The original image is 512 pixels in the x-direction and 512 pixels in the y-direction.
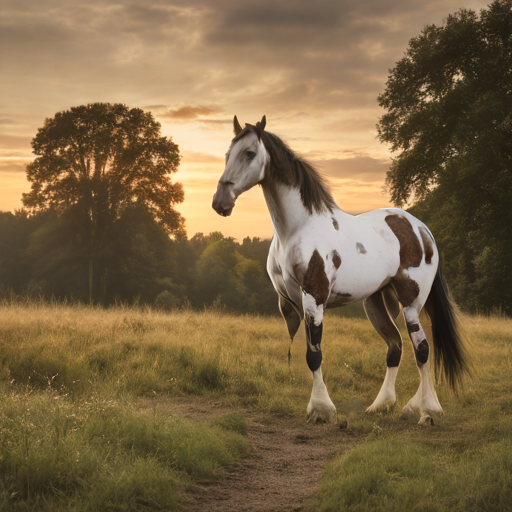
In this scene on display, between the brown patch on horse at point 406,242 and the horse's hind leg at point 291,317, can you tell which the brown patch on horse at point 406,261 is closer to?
the brown patch on horse at point 406,242

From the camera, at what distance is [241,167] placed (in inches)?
210

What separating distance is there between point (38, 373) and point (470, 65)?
2001 cm

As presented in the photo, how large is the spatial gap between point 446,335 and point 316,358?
6.78 feet

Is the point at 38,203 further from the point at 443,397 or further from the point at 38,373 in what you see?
the point at 443,397

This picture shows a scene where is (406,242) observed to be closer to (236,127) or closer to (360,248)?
(360,248)

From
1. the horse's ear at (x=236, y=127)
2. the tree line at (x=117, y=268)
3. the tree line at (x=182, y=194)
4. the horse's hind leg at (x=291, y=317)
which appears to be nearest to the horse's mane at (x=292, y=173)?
the horse's ear at (x=236, y=127)

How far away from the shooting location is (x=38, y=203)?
3078 cm

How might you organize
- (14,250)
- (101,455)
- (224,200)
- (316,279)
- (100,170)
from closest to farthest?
(101,455), (224,200), (316,279), (100,170), (14,250)

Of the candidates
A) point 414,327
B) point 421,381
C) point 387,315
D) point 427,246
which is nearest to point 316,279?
point 414,327

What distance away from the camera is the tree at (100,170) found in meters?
29.6

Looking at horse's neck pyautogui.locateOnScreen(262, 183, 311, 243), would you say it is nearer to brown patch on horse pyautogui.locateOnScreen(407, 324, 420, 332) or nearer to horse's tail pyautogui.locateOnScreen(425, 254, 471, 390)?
brown patch on horse pyautogui.locateOnScreen(407, 324, 420, 332)

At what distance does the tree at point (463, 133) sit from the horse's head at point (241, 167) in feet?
49.4

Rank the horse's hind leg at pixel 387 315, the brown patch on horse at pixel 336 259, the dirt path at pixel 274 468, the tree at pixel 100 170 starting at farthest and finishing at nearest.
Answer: the tree at pixel 100 170 < the horse's hind leg at pixel 387 315 < the brown patch on horse at pixel 336 259 < the dirt path at pixel 274 468

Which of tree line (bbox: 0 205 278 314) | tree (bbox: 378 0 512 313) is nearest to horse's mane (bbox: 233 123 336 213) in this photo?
tree (bbox: 378 0 512 313)
